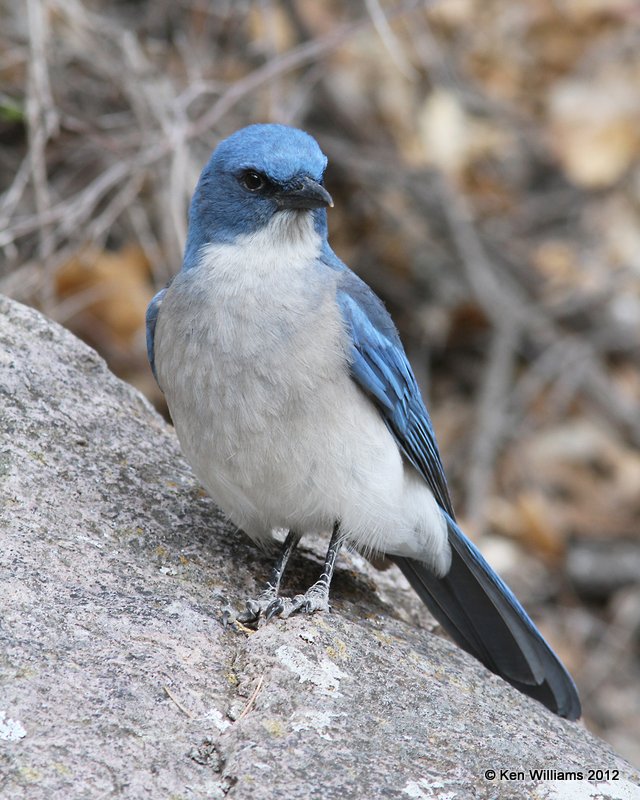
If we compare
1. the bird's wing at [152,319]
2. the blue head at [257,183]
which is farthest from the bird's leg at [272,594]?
the blue head at [257,183]

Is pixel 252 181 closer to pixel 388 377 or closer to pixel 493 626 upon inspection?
pixel 388 377

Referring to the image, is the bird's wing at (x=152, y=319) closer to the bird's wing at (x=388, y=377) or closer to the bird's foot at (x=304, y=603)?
the bird's wing at (x=388, y=377)

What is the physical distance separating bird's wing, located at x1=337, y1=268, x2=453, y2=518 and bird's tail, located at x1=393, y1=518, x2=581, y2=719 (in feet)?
0.74

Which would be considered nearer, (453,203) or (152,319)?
(152,319)

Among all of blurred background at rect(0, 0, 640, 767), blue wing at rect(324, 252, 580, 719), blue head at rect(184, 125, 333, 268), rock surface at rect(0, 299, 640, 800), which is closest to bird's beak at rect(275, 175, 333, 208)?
blue head at rect(184, 125, 333, 268)

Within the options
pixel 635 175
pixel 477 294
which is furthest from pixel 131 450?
pixel 635 175

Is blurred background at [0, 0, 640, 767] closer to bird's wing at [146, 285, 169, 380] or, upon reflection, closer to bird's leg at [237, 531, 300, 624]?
bird's wing at [146, 285, 169, 380]

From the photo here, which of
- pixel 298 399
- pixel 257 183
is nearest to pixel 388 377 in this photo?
pixel 298 399

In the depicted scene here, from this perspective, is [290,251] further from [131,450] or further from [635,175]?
[635,175]

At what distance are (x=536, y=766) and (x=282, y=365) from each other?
53.3 inches

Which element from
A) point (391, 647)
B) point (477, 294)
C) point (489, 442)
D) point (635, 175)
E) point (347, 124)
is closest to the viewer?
point (391, 647)

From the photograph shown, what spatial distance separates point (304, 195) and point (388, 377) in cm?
66

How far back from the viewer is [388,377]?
12.4 ft

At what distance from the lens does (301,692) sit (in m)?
3.01
